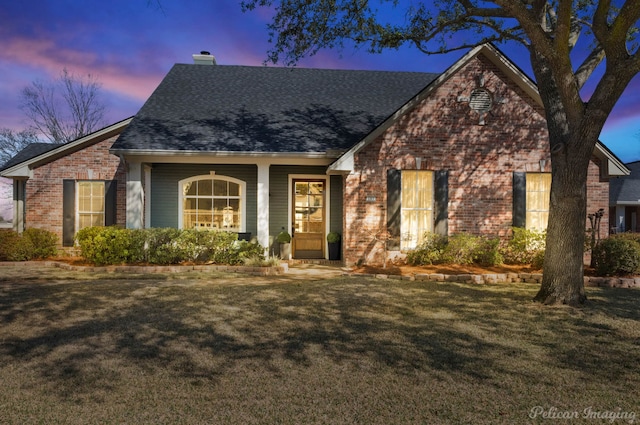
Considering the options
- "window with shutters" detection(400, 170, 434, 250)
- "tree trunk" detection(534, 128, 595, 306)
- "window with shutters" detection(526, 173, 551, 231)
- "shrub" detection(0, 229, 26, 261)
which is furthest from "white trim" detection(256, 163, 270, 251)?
"window with shutters" detection(526, 173, 551, 231)

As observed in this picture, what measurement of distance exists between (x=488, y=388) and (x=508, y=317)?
2.81m

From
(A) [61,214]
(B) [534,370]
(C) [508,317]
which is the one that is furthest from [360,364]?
(A) [61,214]

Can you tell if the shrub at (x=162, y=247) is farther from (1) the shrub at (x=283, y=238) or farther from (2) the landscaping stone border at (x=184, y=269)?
(1) the shrub at (x=283, y=238)

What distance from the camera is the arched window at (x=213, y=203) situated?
41.3 ft

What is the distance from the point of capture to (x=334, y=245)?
40.4 ft

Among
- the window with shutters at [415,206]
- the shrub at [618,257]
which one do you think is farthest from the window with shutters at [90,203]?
the shrub at [618,257]

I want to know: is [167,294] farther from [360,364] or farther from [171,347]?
[360,364]

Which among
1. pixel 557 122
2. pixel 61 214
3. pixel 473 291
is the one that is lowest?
pixel 473 291

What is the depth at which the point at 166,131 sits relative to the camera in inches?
458

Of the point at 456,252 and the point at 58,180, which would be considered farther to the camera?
the point at 58,180

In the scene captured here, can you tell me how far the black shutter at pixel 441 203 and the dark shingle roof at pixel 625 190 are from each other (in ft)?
58.5

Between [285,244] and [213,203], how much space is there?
2.57 metres

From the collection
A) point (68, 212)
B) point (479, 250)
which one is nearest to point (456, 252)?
point (479, 250)

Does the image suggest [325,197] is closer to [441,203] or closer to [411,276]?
[441,203]
